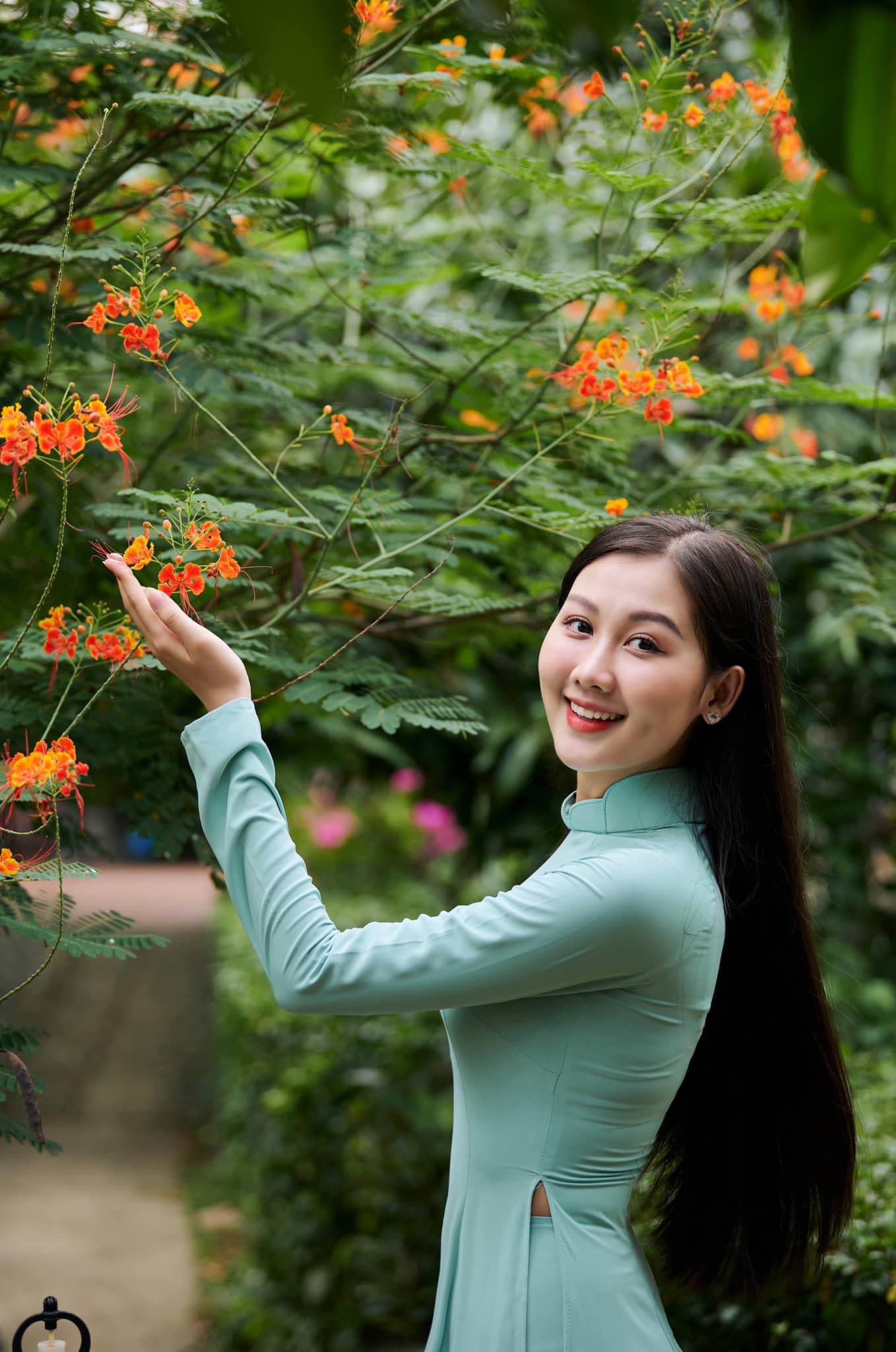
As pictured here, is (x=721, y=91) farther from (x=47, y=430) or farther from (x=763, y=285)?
(x=47, y=430)

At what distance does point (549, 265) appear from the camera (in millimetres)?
3543

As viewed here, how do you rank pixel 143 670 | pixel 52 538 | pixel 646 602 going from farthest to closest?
pixel 52 538
pixel 143 670
pixel 646 602

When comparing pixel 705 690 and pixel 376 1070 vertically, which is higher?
pixel 705 690

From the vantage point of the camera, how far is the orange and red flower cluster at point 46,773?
1338 mm

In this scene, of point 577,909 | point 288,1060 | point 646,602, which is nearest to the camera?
point 577,909

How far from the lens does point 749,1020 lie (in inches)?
64.8

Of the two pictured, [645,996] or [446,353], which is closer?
[645,996]

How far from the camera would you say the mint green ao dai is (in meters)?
1.28

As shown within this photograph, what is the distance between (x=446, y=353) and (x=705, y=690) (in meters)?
1.45

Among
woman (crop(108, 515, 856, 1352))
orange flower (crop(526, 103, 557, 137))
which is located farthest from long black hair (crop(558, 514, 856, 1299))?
orange flower (crop(526, 103, 557, 137))

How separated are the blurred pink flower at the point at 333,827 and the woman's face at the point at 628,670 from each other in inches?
226

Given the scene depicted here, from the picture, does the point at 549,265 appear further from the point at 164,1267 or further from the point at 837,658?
the point at 164,1267

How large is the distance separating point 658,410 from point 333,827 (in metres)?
5.60

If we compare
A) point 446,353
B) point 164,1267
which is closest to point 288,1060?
point 164,1267
